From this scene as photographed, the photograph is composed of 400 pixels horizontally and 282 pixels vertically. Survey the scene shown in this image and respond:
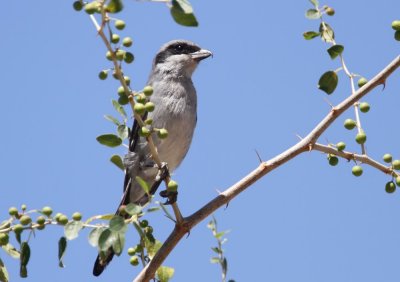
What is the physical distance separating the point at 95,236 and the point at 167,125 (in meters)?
3.46

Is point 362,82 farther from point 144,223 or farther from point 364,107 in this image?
point 144,223

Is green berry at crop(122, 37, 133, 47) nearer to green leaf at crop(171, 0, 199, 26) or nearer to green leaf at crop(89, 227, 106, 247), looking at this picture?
green leaf at crop(171, 0, 199, 26)

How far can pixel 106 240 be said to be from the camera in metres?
3.21

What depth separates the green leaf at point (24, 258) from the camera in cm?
345

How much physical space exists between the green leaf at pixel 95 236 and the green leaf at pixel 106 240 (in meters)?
0.04

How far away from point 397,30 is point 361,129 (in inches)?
26.4

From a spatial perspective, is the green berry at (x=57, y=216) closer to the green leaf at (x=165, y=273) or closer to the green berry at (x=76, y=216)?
the green berry at (x=76, y=216)

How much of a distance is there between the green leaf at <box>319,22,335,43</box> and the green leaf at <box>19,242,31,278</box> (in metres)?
2.29

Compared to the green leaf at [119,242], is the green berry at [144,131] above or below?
above

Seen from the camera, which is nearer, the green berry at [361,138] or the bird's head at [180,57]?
the green berry at [361,138]

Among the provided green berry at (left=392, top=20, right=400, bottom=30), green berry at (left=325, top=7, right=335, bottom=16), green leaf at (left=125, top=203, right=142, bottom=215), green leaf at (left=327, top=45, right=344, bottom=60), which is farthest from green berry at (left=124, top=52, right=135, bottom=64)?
green berry at (left=392, top=20, right=400, bottom=30)

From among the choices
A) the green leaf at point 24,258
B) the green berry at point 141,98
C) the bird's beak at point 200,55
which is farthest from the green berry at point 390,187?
the bird's beak at point 200,55

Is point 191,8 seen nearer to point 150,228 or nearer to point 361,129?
point 361,129

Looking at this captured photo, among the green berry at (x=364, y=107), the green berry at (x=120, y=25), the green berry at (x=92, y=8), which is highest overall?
the green berry at (x=92, y=8)
